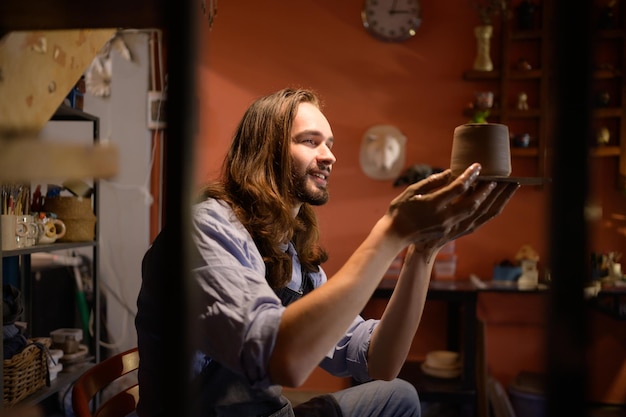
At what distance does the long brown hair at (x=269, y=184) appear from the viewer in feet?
3.50

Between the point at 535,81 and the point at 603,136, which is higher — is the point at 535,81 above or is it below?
above

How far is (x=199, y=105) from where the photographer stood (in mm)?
509

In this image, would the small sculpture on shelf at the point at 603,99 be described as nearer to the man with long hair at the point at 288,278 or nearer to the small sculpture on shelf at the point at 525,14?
the small sculpture on shelf at the point at 525,14

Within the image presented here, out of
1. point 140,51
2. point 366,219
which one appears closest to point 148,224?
point 140,51

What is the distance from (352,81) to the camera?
3.01 m

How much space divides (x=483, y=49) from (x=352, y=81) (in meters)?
0.71

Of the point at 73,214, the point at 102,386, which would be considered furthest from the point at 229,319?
the point at 73,214

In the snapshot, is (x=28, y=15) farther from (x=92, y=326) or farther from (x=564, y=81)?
(x=92, y=326)

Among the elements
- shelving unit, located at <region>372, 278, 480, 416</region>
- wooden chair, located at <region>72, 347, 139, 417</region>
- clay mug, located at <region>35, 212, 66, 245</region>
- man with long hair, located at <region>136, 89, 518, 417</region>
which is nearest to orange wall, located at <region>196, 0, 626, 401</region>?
shelving unit, located at <region>372, 278, 480, 416</region>

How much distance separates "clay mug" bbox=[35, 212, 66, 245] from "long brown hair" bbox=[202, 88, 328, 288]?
115cm

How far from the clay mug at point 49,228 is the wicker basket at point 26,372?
0.38 metres

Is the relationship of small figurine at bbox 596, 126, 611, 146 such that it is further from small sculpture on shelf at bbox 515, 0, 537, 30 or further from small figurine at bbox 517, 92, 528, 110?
small sculpture on shelf at bbox 515, 0, 537, 30

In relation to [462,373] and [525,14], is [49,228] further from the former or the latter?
[525,14]

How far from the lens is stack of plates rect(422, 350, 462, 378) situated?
253 cm
